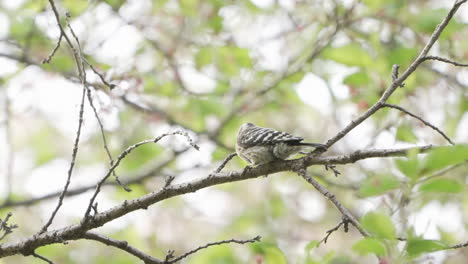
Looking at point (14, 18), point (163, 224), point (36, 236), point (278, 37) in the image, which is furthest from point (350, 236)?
point (36, 236)

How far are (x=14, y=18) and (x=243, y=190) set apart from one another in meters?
4.61

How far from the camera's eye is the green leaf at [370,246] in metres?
1.67

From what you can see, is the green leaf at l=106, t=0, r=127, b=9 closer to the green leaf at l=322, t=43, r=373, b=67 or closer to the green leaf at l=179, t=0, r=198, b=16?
the green leaf at l=179, t=0, r=198, b=16

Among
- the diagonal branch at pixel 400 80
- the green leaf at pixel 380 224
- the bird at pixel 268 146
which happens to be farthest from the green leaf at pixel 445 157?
the bird at pixel 268 146

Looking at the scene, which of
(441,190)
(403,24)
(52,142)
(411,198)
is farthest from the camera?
(52,142)

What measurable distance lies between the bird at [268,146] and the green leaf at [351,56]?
67cm

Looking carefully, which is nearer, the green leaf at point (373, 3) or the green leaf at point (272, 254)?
the green leaf at point (272, 254)

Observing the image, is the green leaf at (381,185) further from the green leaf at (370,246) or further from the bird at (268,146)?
the bird at (268,146)

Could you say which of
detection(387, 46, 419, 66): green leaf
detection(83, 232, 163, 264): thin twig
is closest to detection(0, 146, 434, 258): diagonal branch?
detection(83, 232, 163, 264): thin twig

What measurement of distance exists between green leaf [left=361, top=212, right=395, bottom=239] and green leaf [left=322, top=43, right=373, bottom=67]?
2323 mm

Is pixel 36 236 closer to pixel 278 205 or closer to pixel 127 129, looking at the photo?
pixel 127 129

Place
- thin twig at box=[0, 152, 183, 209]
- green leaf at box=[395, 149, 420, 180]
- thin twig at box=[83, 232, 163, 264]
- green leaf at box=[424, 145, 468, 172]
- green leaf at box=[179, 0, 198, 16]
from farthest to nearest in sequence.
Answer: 1. green leaf at box=[179, 0, 198, 16]
2. thin twig at box=[0, 152, 183, 209]
3. thin twig at box=[83, 232, 163, 264]
4. green leaf at box=[395, 149, 420, 180]
5. green leaf at box=[424, 145, 468, 172]

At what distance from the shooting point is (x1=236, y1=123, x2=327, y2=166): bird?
3479mm

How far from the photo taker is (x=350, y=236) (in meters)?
8.62
